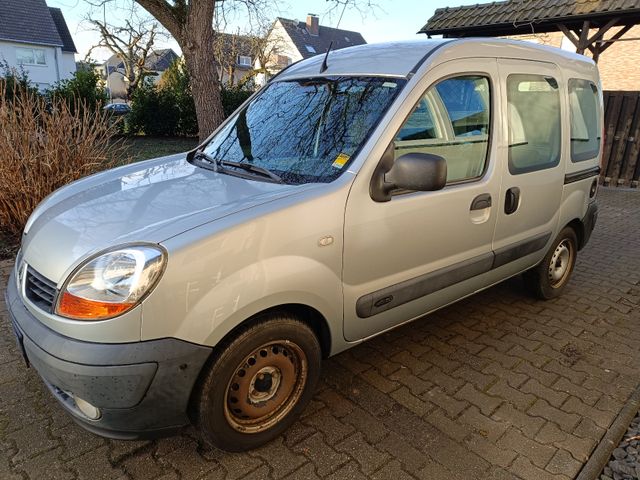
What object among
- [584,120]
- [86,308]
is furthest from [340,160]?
[584,120]

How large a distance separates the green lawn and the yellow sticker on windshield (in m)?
8.35

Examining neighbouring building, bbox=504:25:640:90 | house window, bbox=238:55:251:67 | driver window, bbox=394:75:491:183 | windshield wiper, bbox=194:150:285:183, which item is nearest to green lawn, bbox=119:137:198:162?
windshield wiper, bbox=194:150:285:183

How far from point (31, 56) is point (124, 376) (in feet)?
123

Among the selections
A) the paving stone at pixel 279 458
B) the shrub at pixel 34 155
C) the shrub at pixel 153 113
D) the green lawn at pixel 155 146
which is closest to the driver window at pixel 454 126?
the paving stone at pixel 279 458

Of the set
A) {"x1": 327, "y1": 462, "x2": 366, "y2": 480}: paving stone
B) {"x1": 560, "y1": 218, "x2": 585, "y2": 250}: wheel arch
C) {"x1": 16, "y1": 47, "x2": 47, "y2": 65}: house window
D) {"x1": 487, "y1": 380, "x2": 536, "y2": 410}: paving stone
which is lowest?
{"x1": 327, "y1": 462, "x2": 366, "y2": 480}: paving stone

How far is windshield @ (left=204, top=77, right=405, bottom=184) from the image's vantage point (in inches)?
101

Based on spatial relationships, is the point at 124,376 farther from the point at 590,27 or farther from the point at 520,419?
the point at 590,27

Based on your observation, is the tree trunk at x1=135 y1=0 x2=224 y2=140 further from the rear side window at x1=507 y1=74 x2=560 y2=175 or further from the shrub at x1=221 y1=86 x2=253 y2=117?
the shrub at x1=221 y1=86 x2=253 y2=117

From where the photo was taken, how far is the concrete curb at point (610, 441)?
2.31m

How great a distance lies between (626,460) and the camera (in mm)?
2424

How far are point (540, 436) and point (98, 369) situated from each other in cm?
226

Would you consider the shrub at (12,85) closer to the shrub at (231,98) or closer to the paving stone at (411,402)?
the paving stone at (411,402)

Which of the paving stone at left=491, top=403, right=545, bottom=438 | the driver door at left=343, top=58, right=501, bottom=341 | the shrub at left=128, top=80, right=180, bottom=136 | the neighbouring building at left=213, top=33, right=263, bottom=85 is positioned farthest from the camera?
the neighbouring building at left=213, top=33, right=263, bottom=85

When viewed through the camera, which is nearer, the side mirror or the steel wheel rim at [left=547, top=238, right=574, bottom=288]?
the side mirror
